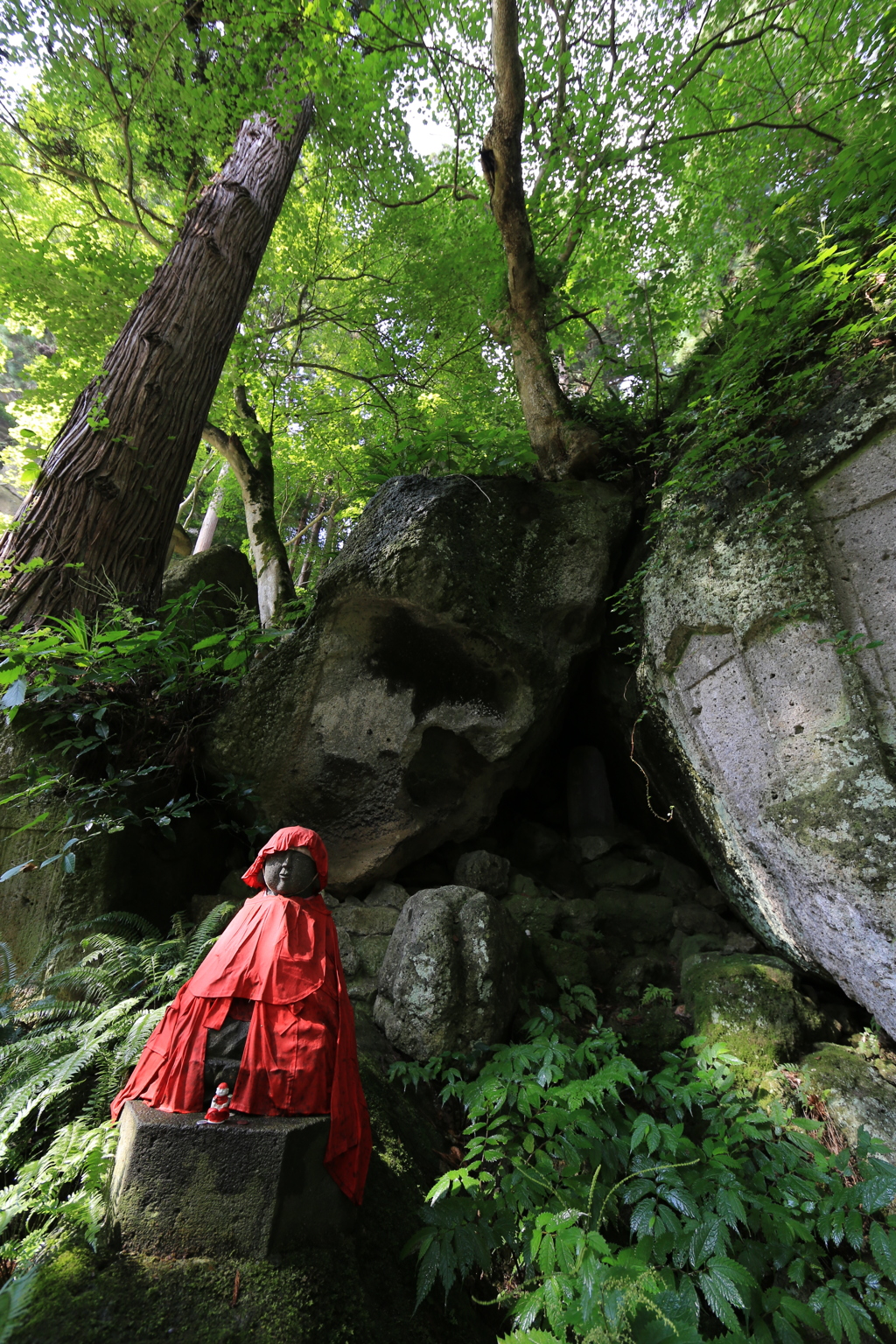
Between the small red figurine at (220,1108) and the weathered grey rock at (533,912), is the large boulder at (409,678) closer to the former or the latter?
the weathered grey rock at (533,912)

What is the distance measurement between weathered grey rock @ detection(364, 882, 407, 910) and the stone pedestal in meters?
2.73

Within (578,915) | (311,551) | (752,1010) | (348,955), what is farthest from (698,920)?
(311,551)

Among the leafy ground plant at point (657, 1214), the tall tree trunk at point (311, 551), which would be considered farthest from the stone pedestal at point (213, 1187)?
the tall tree trunk at point (311, 551)

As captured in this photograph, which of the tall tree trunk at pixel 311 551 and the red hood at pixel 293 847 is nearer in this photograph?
the red hood at pixel 293 847

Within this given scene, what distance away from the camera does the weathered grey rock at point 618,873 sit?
517cm

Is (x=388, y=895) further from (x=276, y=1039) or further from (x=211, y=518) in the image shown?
(x=211, y=518)

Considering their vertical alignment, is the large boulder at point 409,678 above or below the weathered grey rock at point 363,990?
above

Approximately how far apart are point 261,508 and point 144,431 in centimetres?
269

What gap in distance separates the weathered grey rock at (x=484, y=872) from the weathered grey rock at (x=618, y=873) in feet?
2.84

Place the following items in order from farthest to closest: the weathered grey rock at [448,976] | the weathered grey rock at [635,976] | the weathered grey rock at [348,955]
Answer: the weathered grey rock at [348,955], the weathered grey rock at [635,976], the weathered grey rock at [448,976]

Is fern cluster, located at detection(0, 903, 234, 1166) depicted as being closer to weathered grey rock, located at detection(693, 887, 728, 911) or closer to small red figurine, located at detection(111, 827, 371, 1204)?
small red figurine, located at detection(111, 827, 371, 1204)

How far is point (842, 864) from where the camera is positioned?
330 centimetres

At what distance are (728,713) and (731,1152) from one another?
248 centimetres

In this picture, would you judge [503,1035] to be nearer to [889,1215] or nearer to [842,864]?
[889,1215]
